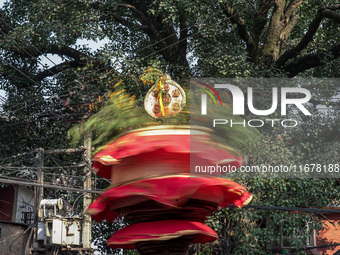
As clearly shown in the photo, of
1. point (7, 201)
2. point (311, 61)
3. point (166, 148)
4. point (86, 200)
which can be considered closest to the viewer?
point (166, 148)

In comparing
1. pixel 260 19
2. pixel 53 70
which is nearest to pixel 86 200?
pixel 53 70

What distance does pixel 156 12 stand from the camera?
13758 mm

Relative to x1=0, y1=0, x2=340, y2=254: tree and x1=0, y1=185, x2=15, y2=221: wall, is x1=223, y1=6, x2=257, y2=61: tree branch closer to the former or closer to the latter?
x1=0, y1=0, x2=340, y2=254: tree

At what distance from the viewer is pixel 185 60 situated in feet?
49.0

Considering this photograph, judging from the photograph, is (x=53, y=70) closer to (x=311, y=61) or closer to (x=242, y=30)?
(x=242, y=30)

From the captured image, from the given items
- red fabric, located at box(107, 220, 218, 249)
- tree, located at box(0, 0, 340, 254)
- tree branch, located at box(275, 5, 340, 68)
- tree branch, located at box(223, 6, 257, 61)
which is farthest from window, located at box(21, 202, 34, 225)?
red fabric, located at box(107, 220, 218, 249)

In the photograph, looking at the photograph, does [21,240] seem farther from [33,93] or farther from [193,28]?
[193,28]

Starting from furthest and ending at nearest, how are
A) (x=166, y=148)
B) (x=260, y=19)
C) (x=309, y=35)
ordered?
(x=260, y=19) → (x=309, y=35) → (x=166, y=148)

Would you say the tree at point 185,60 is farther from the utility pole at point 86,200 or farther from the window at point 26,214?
the window at point 26,214

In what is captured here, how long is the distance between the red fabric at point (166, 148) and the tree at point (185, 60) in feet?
27.2

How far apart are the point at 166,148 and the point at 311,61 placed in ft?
39.9

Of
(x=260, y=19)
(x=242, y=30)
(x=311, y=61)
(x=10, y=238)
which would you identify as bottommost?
(x=10, y=238)

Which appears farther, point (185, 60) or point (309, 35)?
point (185, 60)

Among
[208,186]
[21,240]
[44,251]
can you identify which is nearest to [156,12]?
[44,251]
